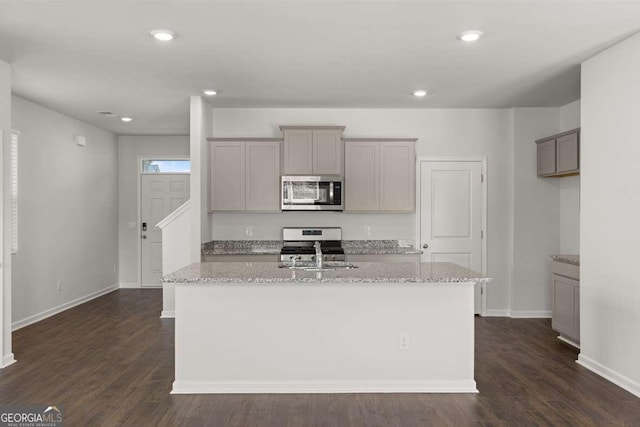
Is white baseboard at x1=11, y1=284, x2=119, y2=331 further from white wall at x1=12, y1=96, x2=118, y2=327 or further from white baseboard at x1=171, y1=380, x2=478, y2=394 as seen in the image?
white baseboard at x1=171, y1=380, x2=478, y2=394

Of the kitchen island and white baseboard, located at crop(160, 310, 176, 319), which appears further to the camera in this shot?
white baseboard, located at crop(160, 310, 176, 319)

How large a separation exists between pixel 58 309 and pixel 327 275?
4537 millimetres

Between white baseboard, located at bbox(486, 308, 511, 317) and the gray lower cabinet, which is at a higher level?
the gray lower cabinet

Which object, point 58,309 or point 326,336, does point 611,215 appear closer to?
point 326,336

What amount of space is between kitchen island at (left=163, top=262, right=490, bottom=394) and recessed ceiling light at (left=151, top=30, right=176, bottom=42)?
5.82 ft

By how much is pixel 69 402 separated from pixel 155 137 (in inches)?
217

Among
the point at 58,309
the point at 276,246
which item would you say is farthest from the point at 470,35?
the point at 58,309

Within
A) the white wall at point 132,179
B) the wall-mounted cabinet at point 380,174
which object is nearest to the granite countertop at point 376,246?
the wall-mounted cabinet at point 380,174

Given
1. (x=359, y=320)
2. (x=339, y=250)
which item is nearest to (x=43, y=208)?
(x=339, y=250)

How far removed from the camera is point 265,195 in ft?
18.8

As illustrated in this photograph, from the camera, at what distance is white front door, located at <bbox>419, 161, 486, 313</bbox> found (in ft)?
19.7

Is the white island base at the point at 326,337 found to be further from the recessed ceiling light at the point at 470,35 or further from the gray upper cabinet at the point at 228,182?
the gray upper cabinet at the point at 228,182

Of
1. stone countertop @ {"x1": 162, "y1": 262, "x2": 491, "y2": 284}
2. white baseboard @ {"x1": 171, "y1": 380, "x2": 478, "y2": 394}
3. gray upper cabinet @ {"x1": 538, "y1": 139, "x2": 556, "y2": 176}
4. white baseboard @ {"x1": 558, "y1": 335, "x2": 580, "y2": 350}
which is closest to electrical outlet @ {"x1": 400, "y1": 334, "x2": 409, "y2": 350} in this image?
white baseboard @ {"x1": 171, "y1": 380, "x2": 478, "y2": 394}

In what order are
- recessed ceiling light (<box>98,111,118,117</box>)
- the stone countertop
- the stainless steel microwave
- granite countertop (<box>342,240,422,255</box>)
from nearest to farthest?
the stone countertop → the stainless steel microwave → granite countertop (<box>342,240,422,255</box>) → recessed ceiling light (<box>98,111,118,117</box>)
